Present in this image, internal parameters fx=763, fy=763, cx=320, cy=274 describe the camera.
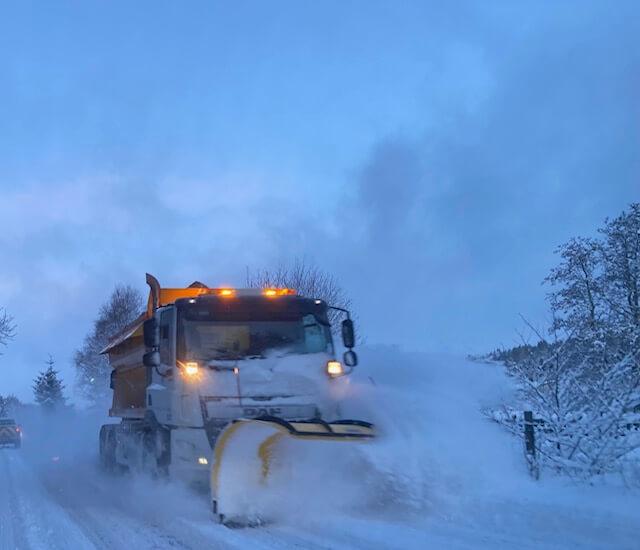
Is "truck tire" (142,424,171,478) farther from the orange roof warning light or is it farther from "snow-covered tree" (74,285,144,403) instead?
"snow-covered tree" (74,285,144,403)

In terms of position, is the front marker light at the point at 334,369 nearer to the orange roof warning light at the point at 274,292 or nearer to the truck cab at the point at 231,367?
the truck cab at the point at 231,367

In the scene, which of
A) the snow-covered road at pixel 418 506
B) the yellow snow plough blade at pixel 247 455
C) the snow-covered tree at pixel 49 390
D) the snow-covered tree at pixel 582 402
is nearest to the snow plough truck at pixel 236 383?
the yellow snow plough blade at pixel 247 455

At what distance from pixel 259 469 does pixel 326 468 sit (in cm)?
75

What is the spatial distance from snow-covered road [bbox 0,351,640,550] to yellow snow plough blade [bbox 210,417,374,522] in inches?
9.9

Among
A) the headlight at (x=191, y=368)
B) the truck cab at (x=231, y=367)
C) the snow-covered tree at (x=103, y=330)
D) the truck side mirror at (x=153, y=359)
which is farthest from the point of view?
the snow-covered tree at (x=103, y=330)

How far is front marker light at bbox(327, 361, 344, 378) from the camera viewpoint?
974cm

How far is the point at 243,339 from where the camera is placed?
9750 mm

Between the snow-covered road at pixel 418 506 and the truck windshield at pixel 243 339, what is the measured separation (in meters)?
0.98

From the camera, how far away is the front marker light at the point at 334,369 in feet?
32.0

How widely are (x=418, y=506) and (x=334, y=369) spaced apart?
7.64 ft

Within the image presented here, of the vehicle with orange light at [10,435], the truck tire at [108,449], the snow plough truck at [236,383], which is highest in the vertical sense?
the snow plough truck at [236,383]

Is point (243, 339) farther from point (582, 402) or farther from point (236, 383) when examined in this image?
point (582, 402)

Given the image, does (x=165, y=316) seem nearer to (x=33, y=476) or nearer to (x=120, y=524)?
(x=120, y=524)

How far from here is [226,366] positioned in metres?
9.39
